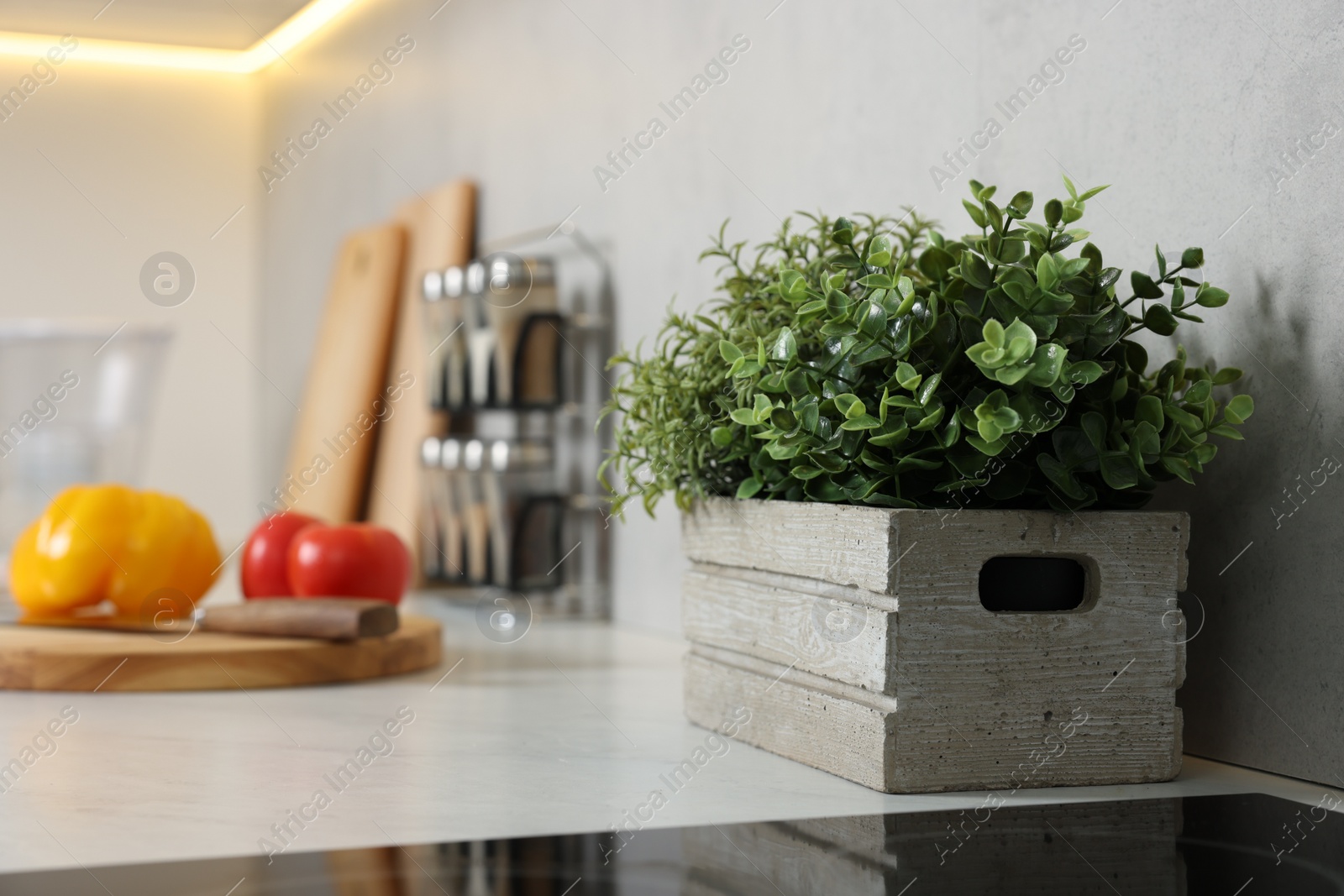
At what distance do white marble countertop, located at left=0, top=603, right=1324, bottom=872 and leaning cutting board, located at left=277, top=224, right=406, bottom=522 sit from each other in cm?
132

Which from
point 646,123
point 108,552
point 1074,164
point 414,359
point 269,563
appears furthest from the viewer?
point 414,359

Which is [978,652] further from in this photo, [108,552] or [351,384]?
[351,384]

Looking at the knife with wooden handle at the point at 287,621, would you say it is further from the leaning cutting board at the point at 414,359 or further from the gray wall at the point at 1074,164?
the leaning cutting board at the point at 414,359

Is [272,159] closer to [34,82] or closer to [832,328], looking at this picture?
[34,82]

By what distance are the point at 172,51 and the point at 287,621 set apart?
2.98 m

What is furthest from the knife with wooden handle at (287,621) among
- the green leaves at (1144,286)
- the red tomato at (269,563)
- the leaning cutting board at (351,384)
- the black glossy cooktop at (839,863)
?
the leaning cutting board at (351,384)

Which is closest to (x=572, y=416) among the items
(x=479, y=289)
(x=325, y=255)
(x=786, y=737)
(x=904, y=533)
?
(x=479, y=289)

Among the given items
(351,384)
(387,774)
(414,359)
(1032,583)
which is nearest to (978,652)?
(1032,583)

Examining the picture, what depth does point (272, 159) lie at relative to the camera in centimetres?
384

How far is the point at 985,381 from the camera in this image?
851 millimetres

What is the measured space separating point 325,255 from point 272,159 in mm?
642

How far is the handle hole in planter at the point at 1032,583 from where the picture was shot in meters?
0.85

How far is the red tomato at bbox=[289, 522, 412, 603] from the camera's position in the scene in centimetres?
139

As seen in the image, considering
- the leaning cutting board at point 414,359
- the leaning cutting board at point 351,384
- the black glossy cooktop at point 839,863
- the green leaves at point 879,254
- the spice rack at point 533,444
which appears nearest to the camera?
the black glossy cooktop at point 839,863
